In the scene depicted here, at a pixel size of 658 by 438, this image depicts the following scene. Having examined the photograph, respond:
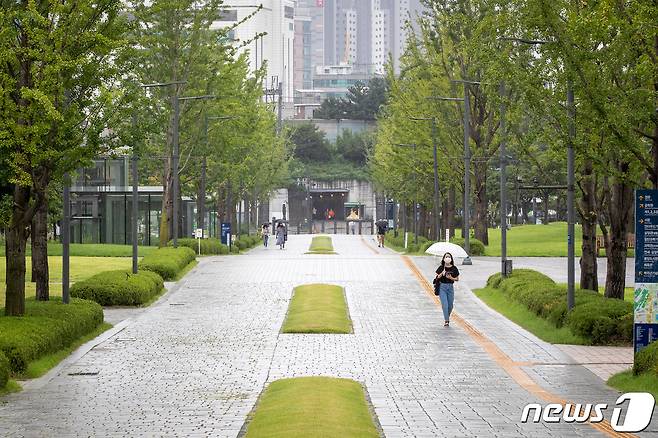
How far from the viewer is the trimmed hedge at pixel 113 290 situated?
1399 inches

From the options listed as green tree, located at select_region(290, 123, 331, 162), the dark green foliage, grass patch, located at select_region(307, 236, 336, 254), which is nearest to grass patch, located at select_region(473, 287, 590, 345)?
the dark green foliage

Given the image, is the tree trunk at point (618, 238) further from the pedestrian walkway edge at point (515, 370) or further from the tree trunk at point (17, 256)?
the tree trunk at point (17, 256)

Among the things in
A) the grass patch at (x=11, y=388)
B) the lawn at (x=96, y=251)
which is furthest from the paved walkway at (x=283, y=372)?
the lawn at (x=96, y=251)

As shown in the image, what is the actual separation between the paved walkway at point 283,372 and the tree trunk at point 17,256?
1788 millimetres

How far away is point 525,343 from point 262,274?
23.2 metres

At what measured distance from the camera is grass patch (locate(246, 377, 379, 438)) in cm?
1567

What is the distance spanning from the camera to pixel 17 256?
2580 cm

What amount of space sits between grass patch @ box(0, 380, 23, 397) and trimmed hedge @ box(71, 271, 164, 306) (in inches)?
571

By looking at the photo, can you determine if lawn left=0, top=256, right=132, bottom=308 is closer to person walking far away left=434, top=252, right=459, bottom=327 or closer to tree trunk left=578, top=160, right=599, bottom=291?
person walking far away left=434, top=252, right=459, bottom=327

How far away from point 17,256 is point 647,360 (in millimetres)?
12302

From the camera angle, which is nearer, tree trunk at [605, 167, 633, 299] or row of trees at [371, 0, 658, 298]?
row of trees at [371, 0, 658, 298]

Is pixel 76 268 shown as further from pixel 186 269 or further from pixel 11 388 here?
pixel 11 388

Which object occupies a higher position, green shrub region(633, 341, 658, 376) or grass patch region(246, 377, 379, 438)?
green shrub region(633, 341, 658, 376)

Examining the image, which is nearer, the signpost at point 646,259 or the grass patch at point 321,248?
the signpost at point 646,259
